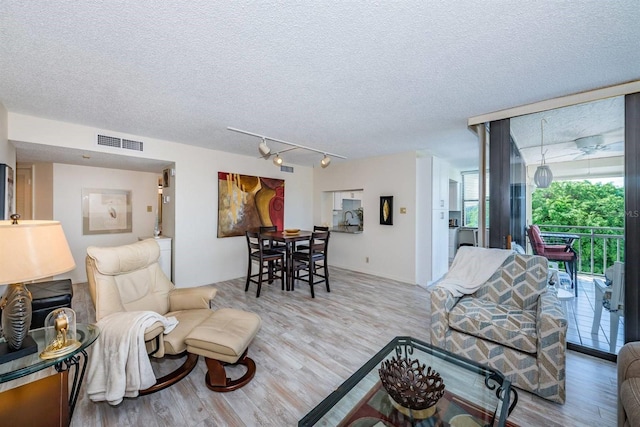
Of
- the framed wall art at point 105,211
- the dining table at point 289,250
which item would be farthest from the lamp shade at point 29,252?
the framed wall art at point 105,211

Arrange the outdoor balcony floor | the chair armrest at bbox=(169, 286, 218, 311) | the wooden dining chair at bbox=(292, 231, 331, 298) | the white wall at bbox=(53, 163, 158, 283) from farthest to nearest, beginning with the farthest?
1. the white wall at bbox=(53, 163, 158, 283)
2. the wooden dining chair at bbox=(292, 231, 331, 298)
3. the chair armrest at bbox=(169, 286, 218, 311)
4. the outdoor balcony floor

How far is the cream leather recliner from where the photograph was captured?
186 centimetres

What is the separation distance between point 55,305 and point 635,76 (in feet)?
18.7

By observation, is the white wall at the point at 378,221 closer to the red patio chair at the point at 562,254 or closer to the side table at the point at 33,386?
the red patio chair at the point at 562,254

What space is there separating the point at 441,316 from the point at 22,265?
2.72 metres

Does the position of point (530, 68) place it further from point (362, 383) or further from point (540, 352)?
point (362, 383)

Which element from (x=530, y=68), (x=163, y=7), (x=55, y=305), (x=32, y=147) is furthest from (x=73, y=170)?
(x=530, y=68)

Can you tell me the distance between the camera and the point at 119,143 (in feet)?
11.7

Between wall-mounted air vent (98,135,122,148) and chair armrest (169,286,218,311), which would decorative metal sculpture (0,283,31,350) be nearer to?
chair armrest (169,286,218,311)

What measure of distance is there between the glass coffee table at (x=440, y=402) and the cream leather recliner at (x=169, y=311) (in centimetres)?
87

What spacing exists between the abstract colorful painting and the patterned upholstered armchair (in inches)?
146

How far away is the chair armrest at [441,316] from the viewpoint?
221cm

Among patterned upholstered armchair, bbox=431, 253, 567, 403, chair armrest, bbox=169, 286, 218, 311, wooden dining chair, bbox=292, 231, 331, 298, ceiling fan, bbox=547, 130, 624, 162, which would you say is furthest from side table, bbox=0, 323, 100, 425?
ceiling fan, bbox=547, 130, 624, 162

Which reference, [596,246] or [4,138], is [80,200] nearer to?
[4,138]
